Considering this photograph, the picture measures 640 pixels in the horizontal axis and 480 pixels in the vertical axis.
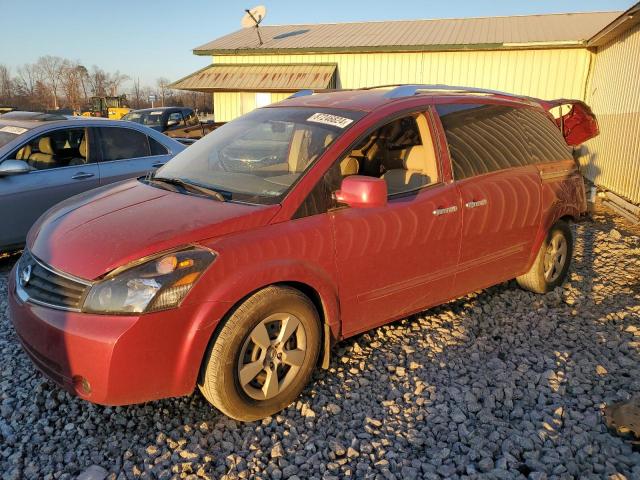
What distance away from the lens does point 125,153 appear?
6.32m

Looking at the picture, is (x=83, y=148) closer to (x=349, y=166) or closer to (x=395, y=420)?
(x=349, y=166)

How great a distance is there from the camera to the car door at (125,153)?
20.0 feet

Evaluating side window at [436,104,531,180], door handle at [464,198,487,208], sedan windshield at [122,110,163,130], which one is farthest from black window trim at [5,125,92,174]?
sedan windshield at [122,110,163,130]

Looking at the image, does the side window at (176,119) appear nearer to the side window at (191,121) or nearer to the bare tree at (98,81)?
the side window at (191,121)

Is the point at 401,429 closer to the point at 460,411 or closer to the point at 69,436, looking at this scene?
the point at 460,411

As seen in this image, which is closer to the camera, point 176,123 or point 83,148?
point 83,148

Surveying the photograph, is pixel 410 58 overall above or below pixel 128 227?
above

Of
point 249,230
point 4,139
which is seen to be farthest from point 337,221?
point 4,139

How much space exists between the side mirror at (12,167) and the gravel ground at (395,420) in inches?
75.3

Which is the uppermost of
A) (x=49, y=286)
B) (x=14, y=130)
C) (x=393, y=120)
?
(x=393, y=120)

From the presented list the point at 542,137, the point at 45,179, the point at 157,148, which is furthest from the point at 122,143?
the point at 542,137

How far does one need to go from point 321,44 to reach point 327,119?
15682mm

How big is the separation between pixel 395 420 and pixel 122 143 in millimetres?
4961

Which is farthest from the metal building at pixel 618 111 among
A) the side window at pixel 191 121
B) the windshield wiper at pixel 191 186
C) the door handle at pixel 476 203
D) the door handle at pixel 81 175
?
the side window at pixel 191 121
